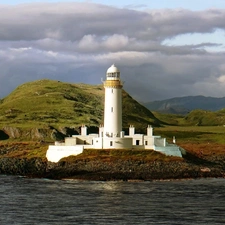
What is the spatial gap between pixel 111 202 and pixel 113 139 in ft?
103

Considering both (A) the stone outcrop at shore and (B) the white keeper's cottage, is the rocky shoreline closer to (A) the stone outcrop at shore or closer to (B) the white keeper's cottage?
(A) the stone outcrop at shore

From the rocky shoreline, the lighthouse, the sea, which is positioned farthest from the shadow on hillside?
the sea

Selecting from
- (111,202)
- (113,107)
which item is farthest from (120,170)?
(111,202)

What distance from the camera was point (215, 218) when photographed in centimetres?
5528

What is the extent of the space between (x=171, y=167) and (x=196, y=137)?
7810cm

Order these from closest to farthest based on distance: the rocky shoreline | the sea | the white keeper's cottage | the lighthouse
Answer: the sea, the rocky shoreline, the white keeper's cottage, the lighthouse

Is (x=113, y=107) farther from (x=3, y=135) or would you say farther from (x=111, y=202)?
(x=3, y=135)

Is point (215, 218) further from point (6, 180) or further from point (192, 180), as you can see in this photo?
point (6, 180)

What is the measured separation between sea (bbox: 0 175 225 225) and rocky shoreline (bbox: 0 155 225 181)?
3050 mm

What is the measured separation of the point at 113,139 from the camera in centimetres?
9581

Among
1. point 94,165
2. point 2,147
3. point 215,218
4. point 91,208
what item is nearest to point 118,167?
point 94,165

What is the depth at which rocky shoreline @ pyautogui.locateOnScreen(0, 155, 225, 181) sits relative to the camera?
84.9m

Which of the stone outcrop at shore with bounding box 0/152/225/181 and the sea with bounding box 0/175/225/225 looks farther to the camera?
the stone outcrop at shore with bounding box 0/152/225/181

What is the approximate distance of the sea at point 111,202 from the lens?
180 feet
